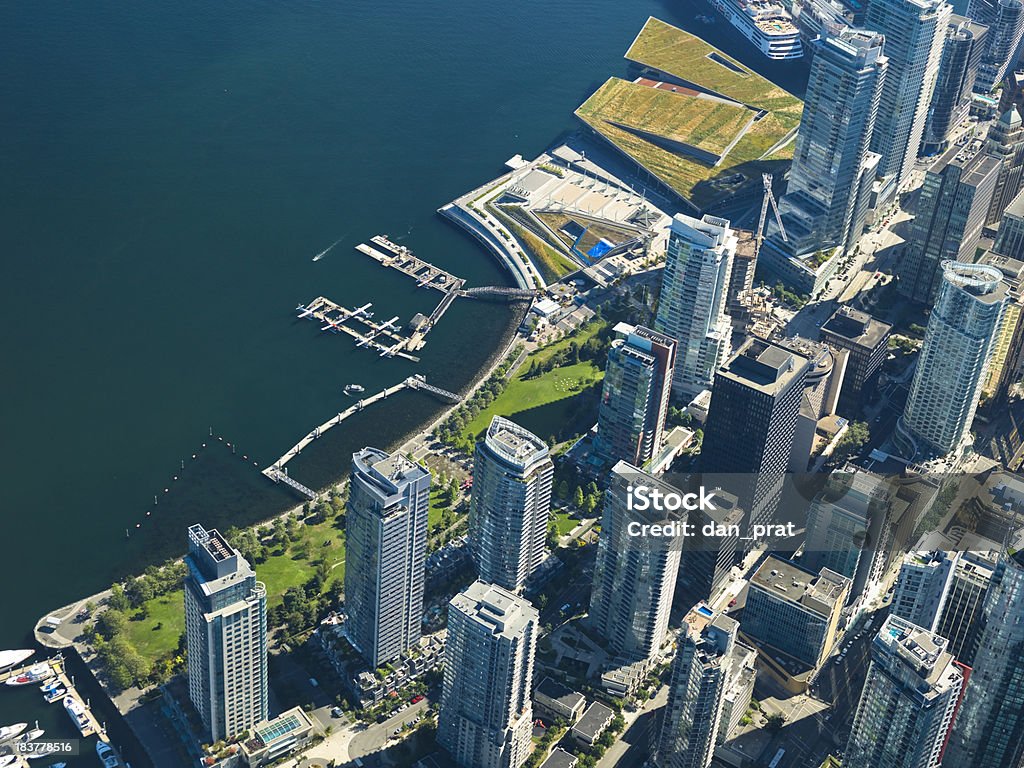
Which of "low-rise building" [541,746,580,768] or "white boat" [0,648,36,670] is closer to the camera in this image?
"low-rise building" [541,746,580,768]

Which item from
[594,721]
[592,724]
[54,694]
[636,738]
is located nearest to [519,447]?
[594,721]

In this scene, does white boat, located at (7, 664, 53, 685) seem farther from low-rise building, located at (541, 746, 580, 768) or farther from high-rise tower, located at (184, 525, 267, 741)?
low-rise building, located at (541, 746, 580, 768)

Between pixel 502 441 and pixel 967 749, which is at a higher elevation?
pixel 502 441

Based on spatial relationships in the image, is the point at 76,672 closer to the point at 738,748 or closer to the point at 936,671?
the point at 738,748

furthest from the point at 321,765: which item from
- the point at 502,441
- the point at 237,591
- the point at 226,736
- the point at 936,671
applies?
the point at 936,671

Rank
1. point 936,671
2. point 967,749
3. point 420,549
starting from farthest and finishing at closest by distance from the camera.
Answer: point 420,549, point 967,749, point 936,671

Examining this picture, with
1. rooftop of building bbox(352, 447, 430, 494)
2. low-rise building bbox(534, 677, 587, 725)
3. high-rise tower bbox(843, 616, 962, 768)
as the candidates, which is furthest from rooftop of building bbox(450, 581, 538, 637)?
high-rise tower bbox(843, 616, 962, 768)
